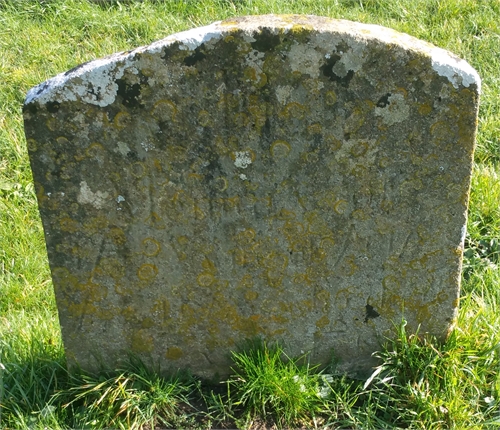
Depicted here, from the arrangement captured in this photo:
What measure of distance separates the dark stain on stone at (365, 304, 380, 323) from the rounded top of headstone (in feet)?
3.24

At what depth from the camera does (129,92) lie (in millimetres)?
2252

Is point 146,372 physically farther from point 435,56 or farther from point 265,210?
point 435,56

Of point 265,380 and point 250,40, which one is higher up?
point 250,40

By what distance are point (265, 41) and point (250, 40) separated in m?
0.05

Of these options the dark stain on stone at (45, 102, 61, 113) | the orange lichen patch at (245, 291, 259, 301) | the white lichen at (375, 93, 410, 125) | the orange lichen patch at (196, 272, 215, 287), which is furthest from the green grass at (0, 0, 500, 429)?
the dark stain on stone at (45, 102, 61, 113)

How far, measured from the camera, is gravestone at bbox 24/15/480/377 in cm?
224

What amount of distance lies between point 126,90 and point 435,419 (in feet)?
5.73

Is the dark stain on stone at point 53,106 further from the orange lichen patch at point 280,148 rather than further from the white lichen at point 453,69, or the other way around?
the white lichen at point 453,69

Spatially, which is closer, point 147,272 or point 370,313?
point 147,272

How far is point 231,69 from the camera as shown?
2227mm

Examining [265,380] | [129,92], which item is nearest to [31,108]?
[129,92]

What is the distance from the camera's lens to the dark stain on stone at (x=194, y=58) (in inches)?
86.5

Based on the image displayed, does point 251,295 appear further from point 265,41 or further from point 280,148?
point 265,41

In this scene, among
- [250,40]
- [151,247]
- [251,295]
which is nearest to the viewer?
[250,40]
